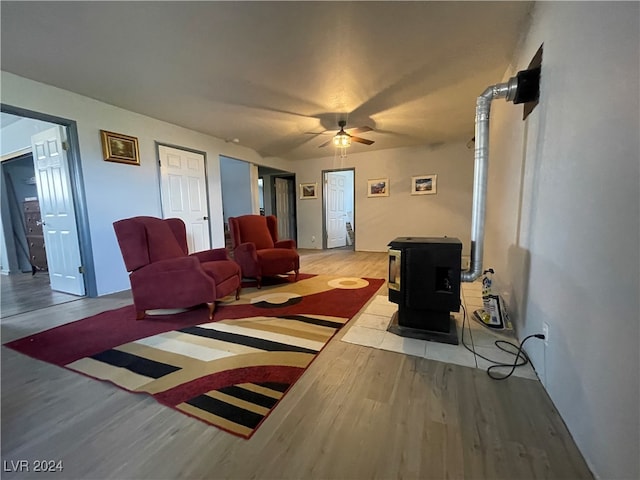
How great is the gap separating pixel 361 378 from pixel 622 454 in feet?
3.13

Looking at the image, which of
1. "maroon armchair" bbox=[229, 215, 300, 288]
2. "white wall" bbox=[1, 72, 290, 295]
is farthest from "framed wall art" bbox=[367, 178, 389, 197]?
"white wall" bbox=[1, 72, 290, 295]

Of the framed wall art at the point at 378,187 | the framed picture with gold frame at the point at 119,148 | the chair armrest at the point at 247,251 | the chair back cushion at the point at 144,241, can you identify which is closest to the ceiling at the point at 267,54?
the framed picture with gold frame at the point at 119,148

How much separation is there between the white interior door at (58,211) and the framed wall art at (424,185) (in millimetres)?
5580

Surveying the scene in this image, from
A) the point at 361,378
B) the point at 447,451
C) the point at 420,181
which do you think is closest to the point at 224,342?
the point at 361,378

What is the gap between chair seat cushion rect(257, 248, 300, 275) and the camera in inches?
125

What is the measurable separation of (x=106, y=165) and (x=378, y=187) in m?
4.77

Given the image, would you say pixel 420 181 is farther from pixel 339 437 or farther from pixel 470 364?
pixel 339 437

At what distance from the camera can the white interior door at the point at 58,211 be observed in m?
2.90

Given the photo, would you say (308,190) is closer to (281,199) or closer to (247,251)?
(281,199)

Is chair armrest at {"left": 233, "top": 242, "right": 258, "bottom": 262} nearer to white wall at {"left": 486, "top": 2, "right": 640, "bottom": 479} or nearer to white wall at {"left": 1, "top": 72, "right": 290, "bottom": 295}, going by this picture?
white wall at {"left": 1, "top": 72, "right": 290, "bottom": 295}

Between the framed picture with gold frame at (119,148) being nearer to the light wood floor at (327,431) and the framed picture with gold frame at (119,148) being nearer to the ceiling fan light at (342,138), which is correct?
the light wood floor at (327,431)

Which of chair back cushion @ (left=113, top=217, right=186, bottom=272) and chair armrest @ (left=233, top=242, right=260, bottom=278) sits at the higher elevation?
chair back cushion @ (left=113, top=217, right=186, bottom=272)

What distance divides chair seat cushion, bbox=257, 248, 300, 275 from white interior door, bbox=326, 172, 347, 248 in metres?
3.15

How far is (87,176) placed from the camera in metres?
2.88
